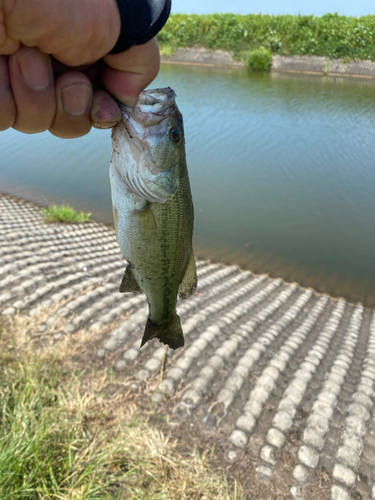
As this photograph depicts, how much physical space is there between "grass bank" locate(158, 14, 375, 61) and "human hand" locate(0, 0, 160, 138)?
32.1 meters

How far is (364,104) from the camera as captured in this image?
1784cm

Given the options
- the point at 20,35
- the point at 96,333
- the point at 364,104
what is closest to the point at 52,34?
the point at 20,35

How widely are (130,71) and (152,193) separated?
1.74ft

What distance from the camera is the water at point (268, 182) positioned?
8758 millimetres

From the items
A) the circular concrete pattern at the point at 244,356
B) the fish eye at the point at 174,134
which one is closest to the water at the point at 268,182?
the circular concrete pattern at the point at 244,356

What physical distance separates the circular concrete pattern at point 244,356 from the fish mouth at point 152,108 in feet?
8.80

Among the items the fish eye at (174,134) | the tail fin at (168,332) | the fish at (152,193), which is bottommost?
the tail fin at (168,332)

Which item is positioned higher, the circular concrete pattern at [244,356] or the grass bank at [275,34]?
the grass bank at [275,34]

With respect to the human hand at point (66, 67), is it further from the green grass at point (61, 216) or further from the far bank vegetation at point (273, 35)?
the far bank vegetation at point (273, 35)

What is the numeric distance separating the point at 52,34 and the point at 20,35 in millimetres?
117

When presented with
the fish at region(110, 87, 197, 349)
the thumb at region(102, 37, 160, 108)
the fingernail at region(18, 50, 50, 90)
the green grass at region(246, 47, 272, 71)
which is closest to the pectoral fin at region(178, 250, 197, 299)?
the fish at region(110, 87, 197, 349)

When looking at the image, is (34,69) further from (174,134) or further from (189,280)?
(189,280)

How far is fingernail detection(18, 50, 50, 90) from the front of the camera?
150 centimetres

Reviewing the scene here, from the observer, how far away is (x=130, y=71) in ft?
5.33
